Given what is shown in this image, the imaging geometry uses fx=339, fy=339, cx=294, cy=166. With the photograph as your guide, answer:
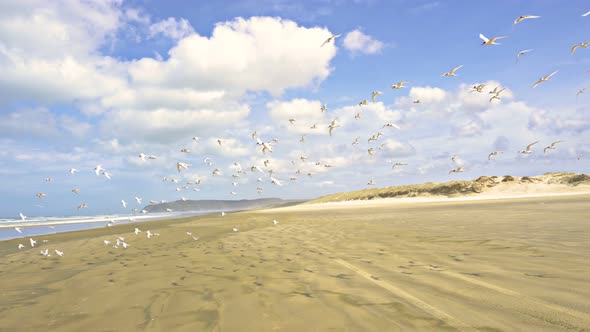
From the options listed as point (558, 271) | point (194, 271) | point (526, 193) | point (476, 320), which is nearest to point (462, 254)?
point (558, 271)

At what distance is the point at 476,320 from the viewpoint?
13.9 feet

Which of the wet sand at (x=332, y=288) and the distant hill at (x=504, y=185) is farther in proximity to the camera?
the distant hill at (x=504, y=185)

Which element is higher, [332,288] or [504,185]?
[504,185]

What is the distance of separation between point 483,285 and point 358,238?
7.16 metres

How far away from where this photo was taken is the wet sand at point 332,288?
458cm

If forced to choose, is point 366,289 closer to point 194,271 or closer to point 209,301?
point 209,301

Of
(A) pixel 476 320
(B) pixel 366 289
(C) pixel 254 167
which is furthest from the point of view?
(C) pixel 254 167

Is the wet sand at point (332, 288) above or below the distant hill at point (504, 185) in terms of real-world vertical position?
below

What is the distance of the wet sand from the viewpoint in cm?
458

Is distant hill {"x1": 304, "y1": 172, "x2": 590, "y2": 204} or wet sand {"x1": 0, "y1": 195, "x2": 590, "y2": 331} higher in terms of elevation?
distant hill {"x1": 304, "y1": 172, "x2": 590, "y2": 204}

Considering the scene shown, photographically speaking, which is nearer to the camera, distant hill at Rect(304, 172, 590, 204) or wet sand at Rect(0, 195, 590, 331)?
wet sand at Rect(0, 195, 590, 331)

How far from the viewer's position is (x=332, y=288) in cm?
623

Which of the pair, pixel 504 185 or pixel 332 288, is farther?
pixel 504 185

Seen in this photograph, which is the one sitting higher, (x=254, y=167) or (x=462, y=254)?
(x=254, y=167)
